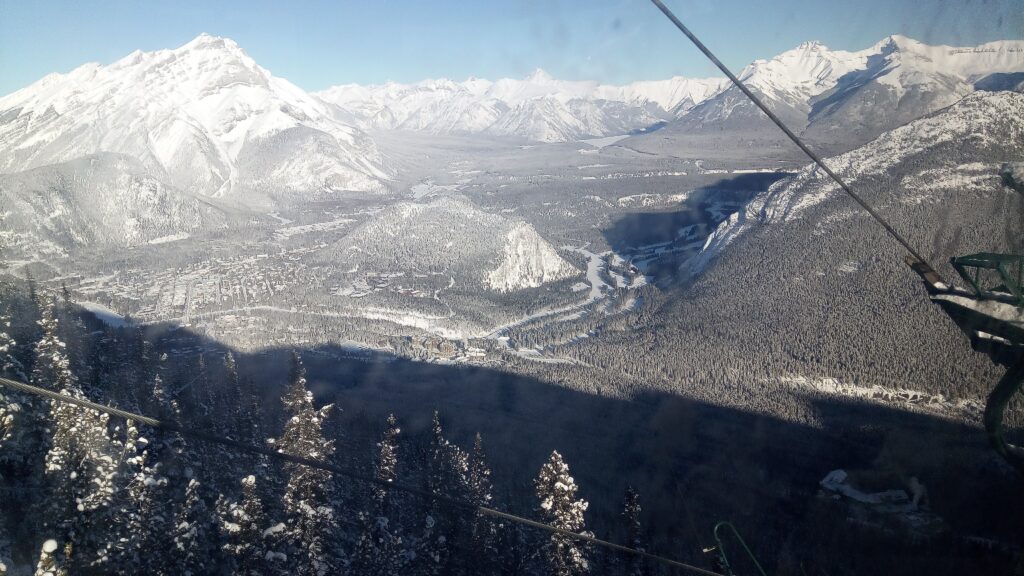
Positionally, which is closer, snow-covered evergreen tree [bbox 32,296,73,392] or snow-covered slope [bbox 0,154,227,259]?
snow-covered evergreen tree [bbox 32,296,73,392]

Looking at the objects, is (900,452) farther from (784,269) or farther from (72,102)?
(72,102)

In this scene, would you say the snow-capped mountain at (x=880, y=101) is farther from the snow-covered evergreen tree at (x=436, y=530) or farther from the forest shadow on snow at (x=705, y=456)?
the snow-covered evergreen tree at (x=436, y=530)

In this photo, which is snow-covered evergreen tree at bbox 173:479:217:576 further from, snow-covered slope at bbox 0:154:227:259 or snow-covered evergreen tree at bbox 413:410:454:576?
snow-covered slope at bbox 0:154:227:259

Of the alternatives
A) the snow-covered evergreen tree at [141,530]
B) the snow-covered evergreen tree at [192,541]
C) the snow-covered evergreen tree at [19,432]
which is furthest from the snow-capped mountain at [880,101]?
the snow-covered evergreen tree at [19,432]

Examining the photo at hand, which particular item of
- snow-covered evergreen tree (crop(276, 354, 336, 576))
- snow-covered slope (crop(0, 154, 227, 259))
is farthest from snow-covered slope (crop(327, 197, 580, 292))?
snow-covered evergreen tree (crop(276, 354, 336, 576))

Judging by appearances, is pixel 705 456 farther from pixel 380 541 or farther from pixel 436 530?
pixel 380 541

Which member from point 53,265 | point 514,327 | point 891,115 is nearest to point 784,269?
point 514,327

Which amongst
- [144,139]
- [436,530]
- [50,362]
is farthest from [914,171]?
[144,139]
